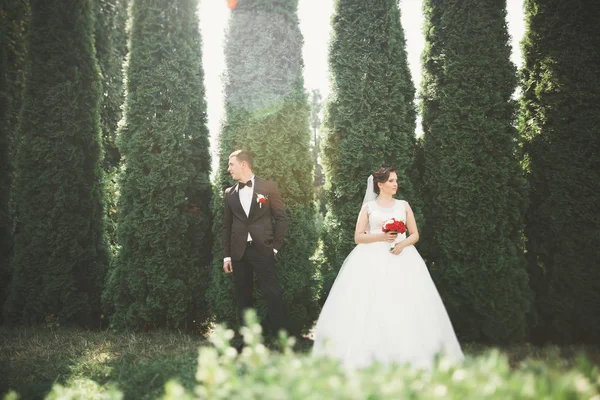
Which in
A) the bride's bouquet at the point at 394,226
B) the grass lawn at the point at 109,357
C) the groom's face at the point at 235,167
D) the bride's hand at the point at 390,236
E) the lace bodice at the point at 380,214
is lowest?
the grass lawn at the point at 109,357

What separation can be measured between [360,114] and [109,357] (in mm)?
4604

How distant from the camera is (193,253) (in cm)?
608

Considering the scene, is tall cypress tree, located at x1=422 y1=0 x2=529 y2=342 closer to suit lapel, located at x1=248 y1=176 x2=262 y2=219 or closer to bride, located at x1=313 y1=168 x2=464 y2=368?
bride, located at x1=313 y1=168 x2=464 y2=368

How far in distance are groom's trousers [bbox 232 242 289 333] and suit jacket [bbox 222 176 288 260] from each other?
10 cm

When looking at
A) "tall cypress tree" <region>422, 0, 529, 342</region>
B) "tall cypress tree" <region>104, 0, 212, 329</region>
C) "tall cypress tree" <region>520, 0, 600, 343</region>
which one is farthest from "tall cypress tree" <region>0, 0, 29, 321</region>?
"tall cypress tree" <region>520, 0, 600, 343</region>

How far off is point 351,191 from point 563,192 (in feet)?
9.44

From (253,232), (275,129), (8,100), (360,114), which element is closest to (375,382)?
(253,232)

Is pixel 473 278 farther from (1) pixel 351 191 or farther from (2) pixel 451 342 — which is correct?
(1) pixel 351 191

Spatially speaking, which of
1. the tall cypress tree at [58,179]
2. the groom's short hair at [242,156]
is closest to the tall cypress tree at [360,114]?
the groom's short hair at [242,156]

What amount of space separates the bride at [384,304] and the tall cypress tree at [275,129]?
1.21 meters

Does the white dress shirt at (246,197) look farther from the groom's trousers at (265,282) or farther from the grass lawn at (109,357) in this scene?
the grass lawn at (109,357)

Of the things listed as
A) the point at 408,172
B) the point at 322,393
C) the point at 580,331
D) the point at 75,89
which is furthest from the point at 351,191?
the point at 75,89

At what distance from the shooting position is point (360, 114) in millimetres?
5891

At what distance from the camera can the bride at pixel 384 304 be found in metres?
4.02
